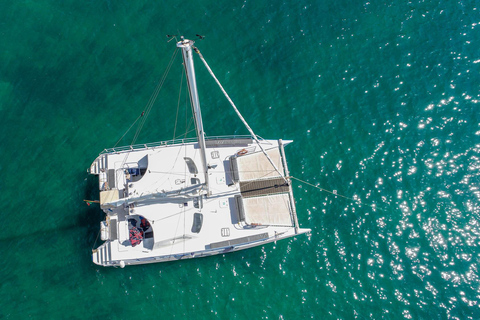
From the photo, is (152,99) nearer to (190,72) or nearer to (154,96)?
(154,96)

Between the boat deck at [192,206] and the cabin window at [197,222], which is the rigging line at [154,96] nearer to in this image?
the boat deck at [192,206]

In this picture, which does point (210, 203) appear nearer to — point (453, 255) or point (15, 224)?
point (15, 224)

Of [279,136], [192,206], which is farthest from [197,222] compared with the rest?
[279,136]

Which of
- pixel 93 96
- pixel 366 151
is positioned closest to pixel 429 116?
pixel 366 151

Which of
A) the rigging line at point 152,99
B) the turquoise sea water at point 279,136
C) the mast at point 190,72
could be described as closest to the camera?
the mast at point 190,72

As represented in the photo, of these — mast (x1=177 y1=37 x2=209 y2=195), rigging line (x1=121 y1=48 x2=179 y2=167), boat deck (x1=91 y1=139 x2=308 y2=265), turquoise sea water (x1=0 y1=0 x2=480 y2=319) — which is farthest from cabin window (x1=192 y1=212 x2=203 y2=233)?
rigging line (x1=121 y1=48 x2=179 y2=167)

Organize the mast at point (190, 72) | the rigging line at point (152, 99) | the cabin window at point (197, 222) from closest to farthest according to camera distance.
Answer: the mast at point (190, 72), the cabin window at point (197, 222), the rigging line at point (152, 99)

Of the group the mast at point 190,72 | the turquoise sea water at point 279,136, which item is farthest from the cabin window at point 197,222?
the mast at point 190,72
